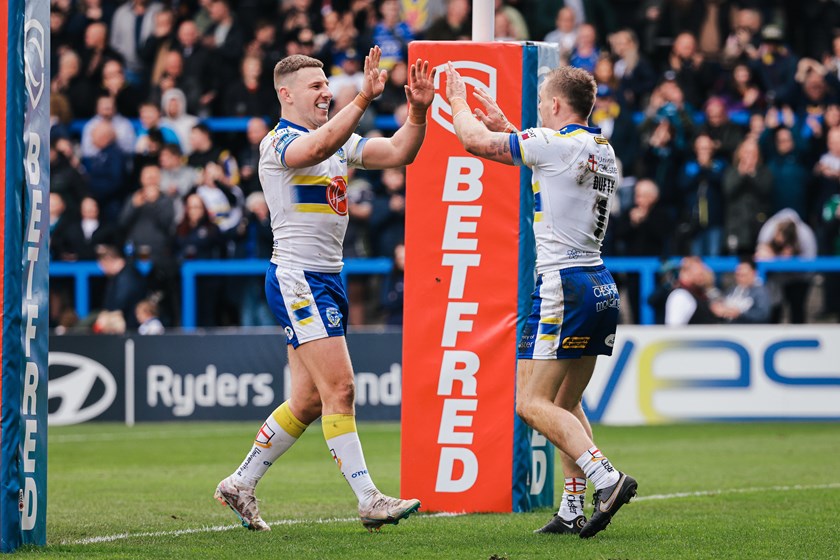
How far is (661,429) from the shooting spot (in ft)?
53.0

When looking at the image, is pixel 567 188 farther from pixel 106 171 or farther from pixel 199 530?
pixel 106 171

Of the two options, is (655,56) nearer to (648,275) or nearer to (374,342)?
(648,275)

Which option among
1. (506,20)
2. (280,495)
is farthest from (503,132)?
(506,20)

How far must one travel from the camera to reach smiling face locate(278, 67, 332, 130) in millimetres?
7902

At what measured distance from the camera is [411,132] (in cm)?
798

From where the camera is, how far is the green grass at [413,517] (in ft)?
23.3

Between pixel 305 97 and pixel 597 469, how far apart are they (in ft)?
8.29

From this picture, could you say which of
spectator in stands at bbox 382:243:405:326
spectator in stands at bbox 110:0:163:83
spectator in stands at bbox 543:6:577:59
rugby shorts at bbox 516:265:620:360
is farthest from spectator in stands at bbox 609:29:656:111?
rugby shorts at bbox 516:265:620:360

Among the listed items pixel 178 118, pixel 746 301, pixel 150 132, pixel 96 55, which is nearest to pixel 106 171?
pixel 150 132

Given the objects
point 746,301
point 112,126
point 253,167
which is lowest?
point 746,301

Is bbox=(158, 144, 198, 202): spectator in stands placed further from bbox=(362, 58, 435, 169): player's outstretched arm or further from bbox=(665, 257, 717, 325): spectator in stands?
bbox=(362, 58, 435, 169): player's outstretched arm

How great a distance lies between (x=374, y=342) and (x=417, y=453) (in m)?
8.12

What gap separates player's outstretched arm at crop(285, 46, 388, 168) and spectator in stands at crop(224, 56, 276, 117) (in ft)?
42.1

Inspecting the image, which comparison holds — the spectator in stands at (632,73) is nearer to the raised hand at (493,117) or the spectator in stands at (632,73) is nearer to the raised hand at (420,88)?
the raised hand at (493,117)
